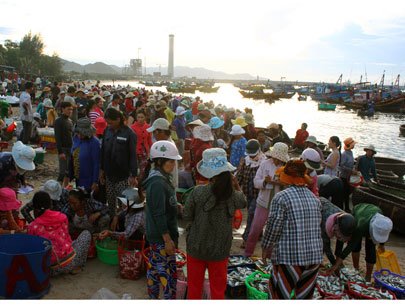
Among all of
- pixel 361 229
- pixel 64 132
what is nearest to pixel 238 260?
pixel 361 229

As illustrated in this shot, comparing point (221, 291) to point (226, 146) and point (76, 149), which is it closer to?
point (76, 149)

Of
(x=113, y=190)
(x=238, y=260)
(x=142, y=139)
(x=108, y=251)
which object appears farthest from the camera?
(x=142, y=139)

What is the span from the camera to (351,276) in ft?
14.5

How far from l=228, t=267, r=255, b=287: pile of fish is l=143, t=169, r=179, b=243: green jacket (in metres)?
1.21

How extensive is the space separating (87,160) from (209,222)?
2793 mm

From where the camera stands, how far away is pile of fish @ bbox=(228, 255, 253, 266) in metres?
4.61

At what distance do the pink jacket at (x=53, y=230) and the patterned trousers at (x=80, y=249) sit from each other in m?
0.25

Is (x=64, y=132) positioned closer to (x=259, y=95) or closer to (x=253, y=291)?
(x=253, y=291)

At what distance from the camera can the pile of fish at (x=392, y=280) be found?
4.30 metres

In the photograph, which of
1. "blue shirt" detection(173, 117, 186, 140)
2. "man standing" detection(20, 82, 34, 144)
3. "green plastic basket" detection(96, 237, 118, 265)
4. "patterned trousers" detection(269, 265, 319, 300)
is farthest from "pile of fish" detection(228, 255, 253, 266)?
"man standing" detection(20, 82, 34, 144)

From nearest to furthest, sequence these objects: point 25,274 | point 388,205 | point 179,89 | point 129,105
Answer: point 25,274
point 388,205
point 129,105
point 179,89

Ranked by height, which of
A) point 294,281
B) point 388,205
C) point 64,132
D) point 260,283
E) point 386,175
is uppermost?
point 64,132

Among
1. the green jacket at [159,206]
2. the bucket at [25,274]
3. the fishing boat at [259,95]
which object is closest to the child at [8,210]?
the bucket at [25,274]

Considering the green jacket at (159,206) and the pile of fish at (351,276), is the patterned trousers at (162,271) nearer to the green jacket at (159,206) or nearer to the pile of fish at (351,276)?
the green jacket at (159,206)
